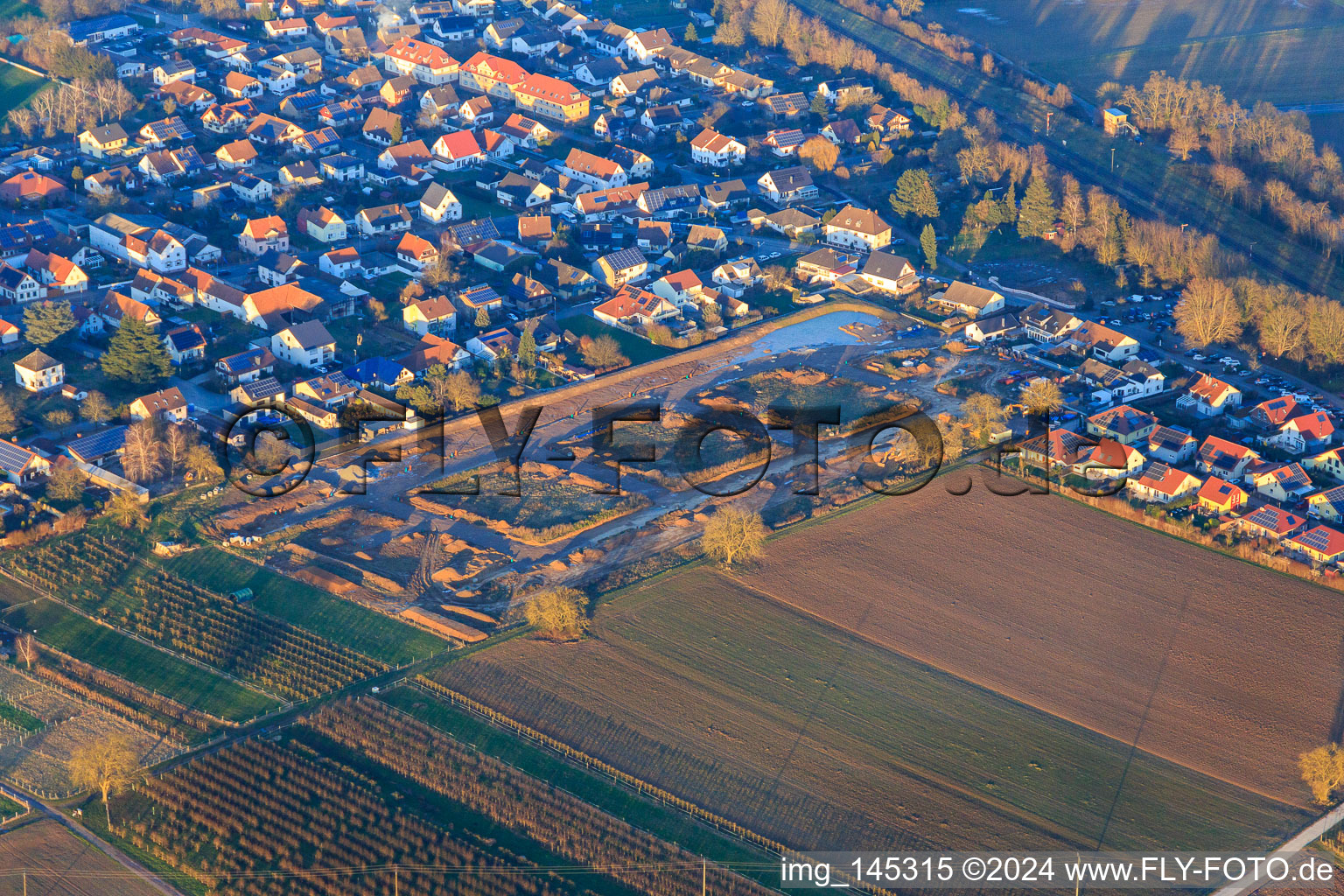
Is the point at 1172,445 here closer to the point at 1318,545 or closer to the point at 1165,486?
the point at 1165,486

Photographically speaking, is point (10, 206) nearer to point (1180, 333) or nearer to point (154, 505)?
point (154, 505)

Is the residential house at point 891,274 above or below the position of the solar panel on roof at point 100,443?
above

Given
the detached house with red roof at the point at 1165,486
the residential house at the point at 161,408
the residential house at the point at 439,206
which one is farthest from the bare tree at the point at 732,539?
the residential house at the point at 439,206

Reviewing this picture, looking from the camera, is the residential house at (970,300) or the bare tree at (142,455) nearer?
the bare tree at (142,455)

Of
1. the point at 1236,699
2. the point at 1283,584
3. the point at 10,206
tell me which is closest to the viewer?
the point at 1236,699

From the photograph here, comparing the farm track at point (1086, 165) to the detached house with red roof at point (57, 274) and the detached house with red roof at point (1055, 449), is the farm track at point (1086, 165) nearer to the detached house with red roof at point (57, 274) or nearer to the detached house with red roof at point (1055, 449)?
the detached house with red roof at point (1055, 449)

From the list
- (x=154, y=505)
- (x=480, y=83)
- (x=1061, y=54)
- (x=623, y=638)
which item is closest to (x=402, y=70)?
(x=480, y=83)
